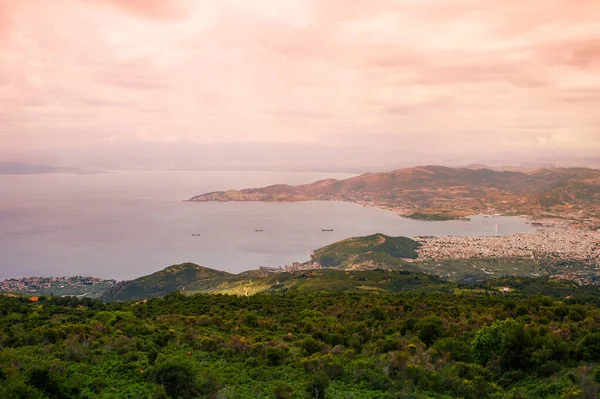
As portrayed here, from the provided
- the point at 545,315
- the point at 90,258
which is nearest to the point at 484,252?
the point at 545,315

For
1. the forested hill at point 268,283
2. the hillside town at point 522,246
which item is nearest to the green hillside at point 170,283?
the forested hill at point 268,283

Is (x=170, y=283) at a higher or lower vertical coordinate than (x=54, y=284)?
higher

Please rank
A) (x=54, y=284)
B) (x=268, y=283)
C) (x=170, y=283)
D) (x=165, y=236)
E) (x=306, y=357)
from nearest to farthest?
(x=306, y=357) → (x=268, y=283) → (x=170, y=283) → (x=54, y=284) → (x=165, y=236)

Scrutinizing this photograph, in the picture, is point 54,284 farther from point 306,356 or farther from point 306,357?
point 306,357

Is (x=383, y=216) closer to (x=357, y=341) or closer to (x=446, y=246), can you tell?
(x=446, y=246)

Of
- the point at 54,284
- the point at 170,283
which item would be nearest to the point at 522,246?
the point at 170,283

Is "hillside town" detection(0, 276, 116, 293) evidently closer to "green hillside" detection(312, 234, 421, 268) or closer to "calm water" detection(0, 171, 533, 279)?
"calm water" detection(0, 171, 533, 279)
